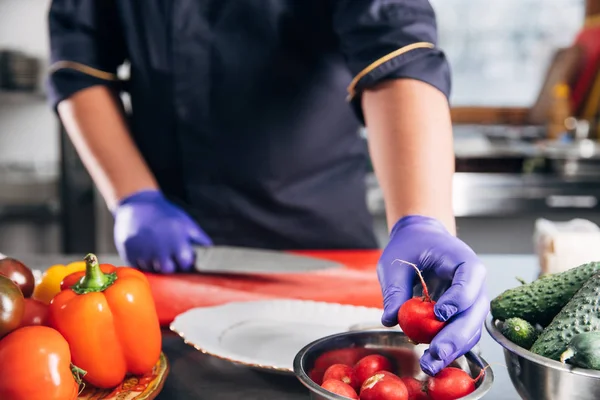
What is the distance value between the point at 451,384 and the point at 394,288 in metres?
0.16

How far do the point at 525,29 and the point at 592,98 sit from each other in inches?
20.1

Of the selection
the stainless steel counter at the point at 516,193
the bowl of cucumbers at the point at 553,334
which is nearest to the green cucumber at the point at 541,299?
the bowl of cucumbers at the point at 553,334

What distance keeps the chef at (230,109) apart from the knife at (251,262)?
49mm

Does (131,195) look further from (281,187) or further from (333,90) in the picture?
(333,90)

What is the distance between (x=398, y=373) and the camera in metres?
0.69

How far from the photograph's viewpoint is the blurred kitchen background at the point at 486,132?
248cm

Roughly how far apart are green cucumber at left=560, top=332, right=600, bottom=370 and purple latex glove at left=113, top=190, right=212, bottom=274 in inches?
29.7

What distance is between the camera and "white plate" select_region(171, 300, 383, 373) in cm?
76

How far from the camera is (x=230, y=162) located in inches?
53.8

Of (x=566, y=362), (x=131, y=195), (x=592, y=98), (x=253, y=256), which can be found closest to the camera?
(x=566, y=362)

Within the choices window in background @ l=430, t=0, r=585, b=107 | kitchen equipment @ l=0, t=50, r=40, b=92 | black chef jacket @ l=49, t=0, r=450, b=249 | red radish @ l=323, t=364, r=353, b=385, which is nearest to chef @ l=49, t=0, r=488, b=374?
black chef jacket @ l=49, t=0, r=450, b=249

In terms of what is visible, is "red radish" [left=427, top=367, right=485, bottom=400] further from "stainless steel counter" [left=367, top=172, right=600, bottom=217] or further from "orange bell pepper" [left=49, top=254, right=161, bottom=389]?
"stainless steel counter" [left=367, top=172, right=600, bottom=217]

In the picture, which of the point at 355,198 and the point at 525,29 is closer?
the point at 355,198

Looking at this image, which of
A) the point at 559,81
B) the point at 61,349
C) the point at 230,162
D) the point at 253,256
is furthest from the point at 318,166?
the point at 559,81
